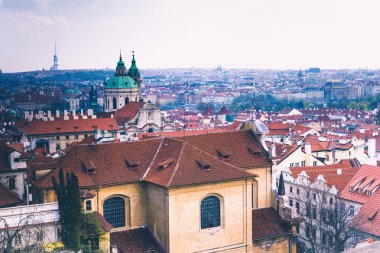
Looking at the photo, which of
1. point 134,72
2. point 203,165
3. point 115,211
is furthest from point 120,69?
point 203,165

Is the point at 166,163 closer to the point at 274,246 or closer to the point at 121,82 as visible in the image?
the point at 274,246

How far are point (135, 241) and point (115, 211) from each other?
2.32 meters

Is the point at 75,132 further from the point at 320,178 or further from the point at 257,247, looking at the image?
the point at 257,247

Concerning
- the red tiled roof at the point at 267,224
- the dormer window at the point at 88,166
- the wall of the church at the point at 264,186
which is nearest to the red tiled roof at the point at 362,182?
the wall of the church at the point at 264,186

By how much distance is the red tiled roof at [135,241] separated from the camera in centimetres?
3553

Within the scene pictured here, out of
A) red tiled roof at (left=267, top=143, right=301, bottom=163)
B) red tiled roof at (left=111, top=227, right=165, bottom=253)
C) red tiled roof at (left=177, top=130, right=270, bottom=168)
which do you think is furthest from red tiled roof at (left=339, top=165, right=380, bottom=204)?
red tiled roof at (left=111, top=227, right=165, bottom=253)

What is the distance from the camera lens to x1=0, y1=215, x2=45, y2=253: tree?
102ft

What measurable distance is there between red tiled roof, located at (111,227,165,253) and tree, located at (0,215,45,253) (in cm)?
500

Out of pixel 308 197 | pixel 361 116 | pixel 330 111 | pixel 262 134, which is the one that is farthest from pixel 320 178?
pixel 330 111

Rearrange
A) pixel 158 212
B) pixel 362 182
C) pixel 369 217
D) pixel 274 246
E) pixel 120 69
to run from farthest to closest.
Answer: pixel 120 69 < pixel 362 182 < pixel 369 217 < pixel 274 246 < pixel 158 212

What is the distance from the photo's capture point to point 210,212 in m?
36.8

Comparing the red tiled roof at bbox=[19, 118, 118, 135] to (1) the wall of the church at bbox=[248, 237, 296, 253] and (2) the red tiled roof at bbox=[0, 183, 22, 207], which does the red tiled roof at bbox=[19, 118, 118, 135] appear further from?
(1) the wall of the church at bbox=[248, 237, 296, 253]

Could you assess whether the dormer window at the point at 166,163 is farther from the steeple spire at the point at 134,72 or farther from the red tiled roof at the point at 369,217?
the steeple spire at the point at 134,72

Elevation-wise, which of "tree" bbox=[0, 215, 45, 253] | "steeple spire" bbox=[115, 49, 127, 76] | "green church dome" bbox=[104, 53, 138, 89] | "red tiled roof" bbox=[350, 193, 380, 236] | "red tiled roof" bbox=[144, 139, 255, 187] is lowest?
"red tiled roof" bbox=[350, 193, 380, 236]
